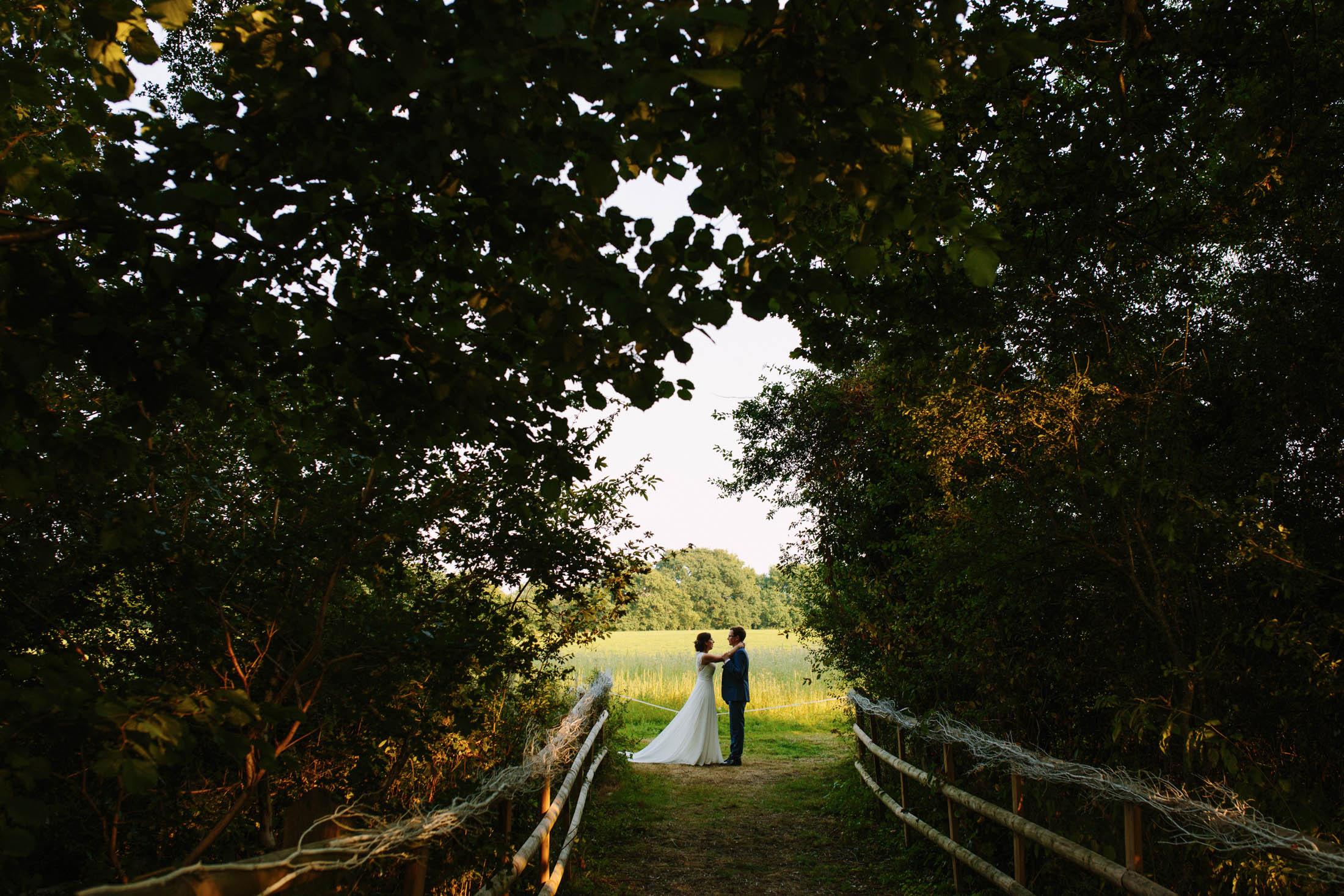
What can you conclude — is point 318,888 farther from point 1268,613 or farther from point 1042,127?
point 1042,127

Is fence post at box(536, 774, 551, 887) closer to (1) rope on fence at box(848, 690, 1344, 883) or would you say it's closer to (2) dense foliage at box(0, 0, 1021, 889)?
(2) dense foliage at box(0, 0, 1021, 889)

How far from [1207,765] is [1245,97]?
362 cm

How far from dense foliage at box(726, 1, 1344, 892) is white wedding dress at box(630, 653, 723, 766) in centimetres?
712

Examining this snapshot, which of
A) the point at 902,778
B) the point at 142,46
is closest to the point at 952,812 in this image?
Answer: the point at 902,778

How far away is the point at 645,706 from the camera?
16953 millimetres

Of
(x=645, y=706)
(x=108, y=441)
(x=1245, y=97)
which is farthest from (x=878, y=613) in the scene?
(x=645, y=706)

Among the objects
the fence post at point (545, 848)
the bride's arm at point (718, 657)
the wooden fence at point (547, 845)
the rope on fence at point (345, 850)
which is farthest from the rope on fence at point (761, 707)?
the rope on fence at point (345, 850)

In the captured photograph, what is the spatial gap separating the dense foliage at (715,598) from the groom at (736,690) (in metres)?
26.3

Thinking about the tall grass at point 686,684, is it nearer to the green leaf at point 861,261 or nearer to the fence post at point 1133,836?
the fence post at point 1133,836

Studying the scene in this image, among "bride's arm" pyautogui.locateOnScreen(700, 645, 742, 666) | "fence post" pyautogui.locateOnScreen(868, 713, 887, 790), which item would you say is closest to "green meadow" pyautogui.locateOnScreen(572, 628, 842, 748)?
"bride's arm" pyautogui.locateOnScreen(700, 645, 742, 666)

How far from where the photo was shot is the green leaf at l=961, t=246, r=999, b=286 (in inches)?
74.4

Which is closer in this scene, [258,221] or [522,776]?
[258,221]

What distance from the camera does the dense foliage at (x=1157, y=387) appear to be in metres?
3.65

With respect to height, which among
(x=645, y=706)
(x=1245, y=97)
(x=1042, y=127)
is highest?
(x=1245, y=97)
